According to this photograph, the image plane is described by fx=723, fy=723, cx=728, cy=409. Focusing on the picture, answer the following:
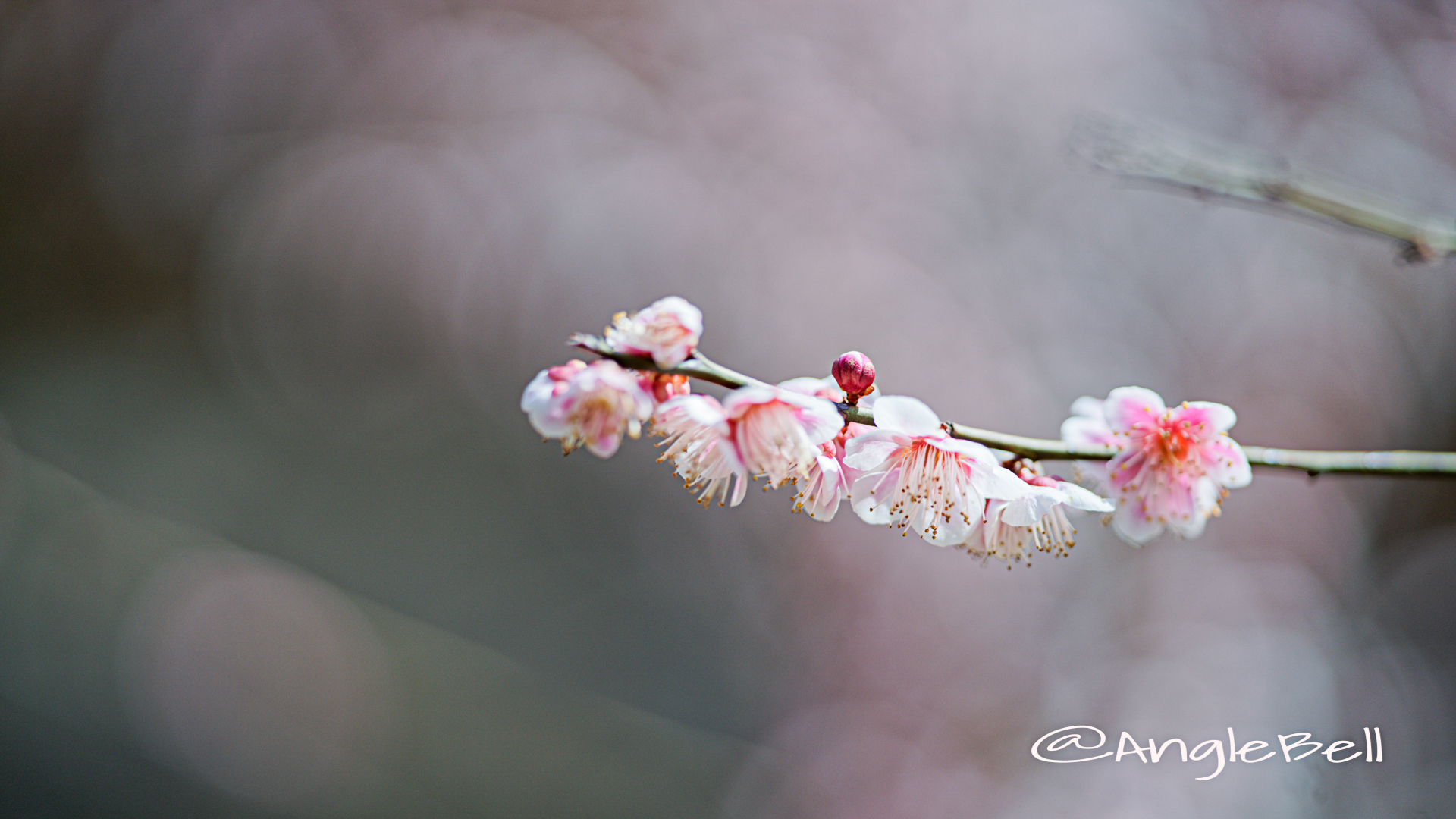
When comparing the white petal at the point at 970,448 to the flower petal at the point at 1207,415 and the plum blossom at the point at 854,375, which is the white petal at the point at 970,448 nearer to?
the plum blossom at the point at 854,375

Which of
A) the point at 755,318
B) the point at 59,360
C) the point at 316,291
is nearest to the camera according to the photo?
the point at 59,360

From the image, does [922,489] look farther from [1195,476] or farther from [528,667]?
[528,667]

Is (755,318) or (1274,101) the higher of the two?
(1274,101)

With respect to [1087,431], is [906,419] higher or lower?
lower

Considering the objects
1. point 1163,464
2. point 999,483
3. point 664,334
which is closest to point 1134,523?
point 1163,464

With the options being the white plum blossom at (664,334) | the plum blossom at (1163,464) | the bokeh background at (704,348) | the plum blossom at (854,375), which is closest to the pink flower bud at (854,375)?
the plum blossom at (854,375)

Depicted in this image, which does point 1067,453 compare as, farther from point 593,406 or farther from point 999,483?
point 593,406

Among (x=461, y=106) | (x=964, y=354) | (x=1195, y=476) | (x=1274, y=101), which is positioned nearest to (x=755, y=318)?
(x=964, y=354)

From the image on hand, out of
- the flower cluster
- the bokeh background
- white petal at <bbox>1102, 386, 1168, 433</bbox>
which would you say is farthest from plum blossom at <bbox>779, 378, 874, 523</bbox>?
the bokeh background
